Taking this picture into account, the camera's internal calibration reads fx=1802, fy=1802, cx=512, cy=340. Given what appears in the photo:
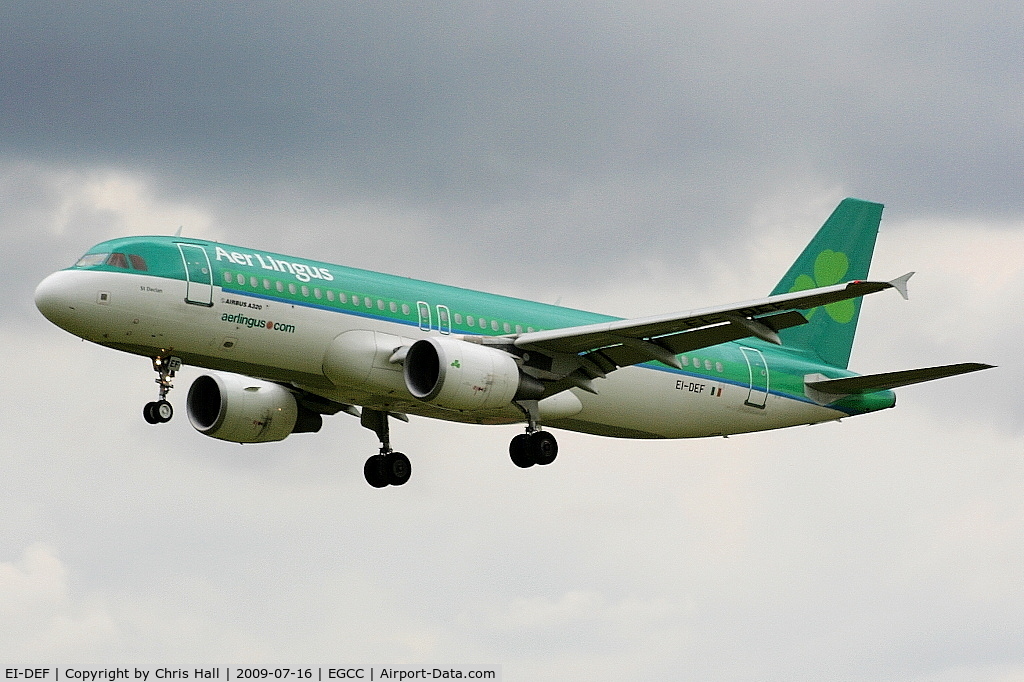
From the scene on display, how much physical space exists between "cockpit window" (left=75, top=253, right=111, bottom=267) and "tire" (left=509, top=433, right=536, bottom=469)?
1217 cm

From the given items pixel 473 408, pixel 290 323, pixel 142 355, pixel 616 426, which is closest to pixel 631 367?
pixel 616 426

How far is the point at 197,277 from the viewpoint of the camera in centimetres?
4406

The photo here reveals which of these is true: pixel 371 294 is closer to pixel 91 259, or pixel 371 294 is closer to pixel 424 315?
pixel 424 315

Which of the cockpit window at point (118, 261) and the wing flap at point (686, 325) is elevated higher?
the cockpit window at point (118, 261)

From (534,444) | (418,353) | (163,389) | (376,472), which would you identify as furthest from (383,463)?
(163,389)

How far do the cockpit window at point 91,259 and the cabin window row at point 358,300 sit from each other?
9.77 ft

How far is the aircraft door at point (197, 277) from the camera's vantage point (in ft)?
144

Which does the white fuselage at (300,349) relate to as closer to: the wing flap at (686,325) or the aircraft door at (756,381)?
the aircraft door at (756,381)

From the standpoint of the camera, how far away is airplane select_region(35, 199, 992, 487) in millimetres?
43750

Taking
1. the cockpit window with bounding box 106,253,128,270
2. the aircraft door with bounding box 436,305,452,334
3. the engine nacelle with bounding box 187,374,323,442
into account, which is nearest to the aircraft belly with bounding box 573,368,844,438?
the aircraft door with bounding box 436,305,452,334

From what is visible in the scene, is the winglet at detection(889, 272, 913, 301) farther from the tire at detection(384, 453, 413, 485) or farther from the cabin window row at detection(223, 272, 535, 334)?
the tire at detection(384, 453, 413, 485)

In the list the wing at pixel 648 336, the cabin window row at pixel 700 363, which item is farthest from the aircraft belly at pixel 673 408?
the wing at pixel 648 336

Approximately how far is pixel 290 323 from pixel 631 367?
36.0ft

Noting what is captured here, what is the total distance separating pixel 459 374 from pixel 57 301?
9954 millimetres
